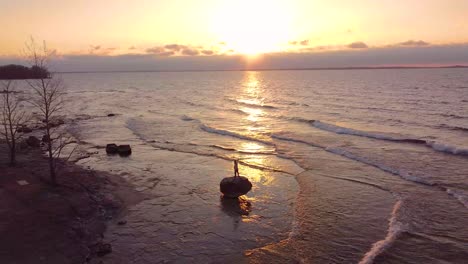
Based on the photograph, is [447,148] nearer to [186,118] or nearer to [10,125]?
[10,125]

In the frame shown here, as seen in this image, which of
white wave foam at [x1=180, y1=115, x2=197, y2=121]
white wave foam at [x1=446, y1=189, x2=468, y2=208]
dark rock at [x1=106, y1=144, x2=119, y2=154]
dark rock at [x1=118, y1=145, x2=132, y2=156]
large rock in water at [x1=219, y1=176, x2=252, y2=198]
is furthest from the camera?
white wave foam at [x1=180, y1=115, x2=197, y2=121]

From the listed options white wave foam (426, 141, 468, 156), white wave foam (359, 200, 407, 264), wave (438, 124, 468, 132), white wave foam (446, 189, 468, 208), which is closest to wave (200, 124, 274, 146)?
white wave foam (426, 141, 468, 156)

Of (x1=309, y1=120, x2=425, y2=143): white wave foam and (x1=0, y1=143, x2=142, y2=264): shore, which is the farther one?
(x1=309, y1=120, x2=425, y2=143): white wave foam

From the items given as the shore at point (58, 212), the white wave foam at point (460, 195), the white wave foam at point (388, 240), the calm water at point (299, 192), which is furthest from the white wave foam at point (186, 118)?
the white wave foam at point (388, 240)

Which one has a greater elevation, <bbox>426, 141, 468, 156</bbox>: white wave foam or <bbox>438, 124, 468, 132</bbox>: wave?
<bbox>438, 124, 468, 132</bbox>: wave

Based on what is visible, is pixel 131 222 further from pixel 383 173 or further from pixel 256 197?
pixel 383 173

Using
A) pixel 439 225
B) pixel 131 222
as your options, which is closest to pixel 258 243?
pixel 131 222

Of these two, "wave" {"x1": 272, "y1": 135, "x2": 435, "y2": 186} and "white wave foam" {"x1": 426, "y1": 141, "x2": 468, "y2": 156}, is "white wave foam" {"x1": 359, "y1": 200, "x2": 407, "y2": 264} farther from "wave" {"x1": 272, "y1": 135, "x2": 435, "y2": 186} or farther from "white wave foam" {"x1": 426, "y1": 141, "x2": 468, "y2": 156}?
"white wave foam" {"x1": 426, "y1": 141, "x2": 468, "y2": 156}
